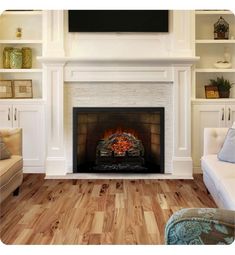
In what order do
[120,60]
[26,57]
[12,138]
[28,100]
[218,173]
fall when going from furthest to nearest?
1. [26,57]
2. [28,100]
3. [120,60]
4. [12,138]
5. [218,173]

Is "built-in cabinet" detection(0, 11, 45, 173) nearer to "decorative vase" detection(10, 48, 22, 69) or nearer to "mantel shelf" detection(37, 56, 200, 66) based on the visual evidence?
"decorative vase" detection(10, 48, 22, 69)

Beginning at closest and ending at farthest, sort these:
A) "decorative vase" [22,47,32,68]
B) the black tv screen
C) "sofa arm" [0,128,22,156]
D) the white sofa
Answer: the white sofa
"sofa arm" [0,128,22,156]
the black tv screen
"decorative vase" [22,47,32,68]

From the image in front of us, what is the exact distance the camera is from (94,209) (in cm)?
344

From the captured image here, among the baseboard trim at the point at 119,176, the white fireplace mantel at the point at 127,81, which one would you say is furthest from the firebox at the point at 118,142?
the white fireplace mantel at the point at 127,81

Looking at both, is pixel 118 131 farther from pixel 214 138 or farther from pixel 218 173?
pixel 218 173

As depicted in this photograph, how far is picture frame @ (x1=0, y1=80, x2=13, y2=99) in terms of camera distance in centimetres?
499

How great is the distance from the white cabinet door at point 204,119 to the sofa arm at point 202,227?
372 cm

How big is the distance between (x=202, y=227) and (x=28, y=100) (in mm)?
3907

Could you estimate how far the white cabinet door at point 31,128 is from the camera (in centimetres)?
485

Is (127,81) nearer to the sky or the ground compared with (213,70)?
nearer to the ground

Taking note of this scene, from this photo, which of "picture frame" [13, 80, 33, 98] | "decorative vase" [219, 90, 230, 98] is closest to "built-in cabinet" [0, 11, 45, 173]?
"picture frame" [13, 80, 33, 98]

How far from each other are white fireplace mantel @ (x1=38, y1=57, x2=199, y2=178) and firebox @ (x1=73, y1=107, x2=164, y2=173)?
25cm

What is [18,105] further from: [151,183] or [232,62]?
[232,62]

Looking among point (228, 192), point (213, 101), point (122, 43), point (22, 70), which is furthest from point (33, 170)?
point (228, 192)
